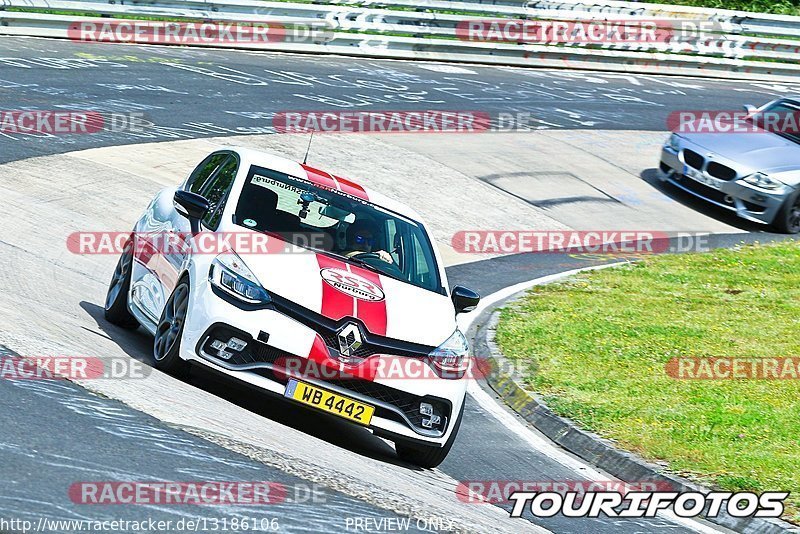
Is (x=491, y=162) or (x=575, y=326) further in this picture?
(x=491, y=162)

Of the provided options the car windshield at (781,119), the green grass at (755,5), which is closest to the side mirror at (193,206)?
the car windshield at (781,119)

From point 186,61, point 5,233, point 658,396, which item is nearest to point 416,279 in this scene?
point 658,396

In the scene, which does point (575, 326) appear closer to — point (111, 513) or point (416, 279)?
point (416, 279)

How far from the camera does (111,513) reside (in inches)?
193

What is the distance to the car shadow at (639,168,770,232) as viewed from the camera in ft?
60.1

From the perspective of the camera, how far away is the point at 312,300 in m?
7.21

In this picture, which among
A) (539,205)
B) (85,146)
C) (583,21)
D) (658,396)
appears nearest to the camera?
(658,396)

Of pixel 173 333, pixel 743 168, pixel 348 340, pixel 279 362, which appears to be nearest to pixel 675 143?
pixel 743 168

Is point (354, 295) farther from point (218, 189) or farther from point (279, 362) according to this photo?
point (218, 189)

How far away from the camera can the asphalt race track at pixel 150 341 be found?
5.52m

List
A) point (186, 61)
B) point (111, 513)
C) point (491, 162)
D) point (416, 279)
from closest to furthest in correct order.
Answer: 1. point (111, 513)
2. point (416, 279)
3. point (491, 162)
4. point (186, 61)

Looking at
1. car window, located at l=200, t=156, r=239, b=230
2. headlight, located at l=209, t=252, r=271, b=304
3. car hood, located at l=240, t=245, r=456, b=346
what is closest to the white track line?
car hood, located at l=240, t=245, r=456, b=346

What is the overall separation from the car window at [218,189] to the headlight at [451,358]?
1.73 metres

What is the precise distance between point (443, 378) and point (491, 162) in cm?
1177
